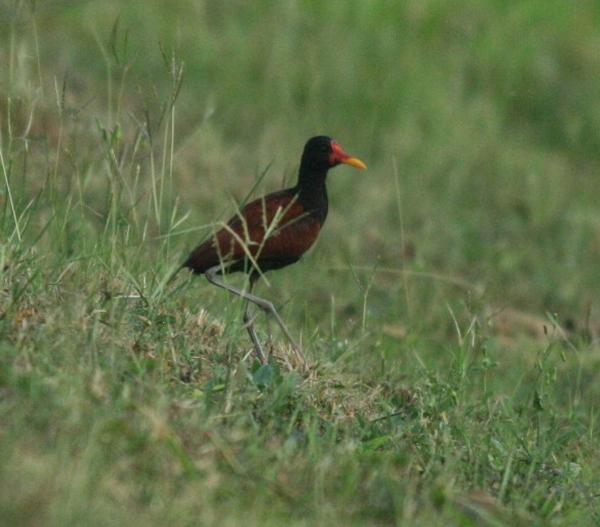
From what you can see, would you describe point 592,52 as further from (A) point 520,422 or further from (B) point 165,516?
(B) point 165,516

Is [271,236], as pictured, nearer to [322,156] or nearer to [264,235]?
[264,235]

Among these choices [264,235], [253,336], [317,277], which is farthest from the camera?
[317,277]

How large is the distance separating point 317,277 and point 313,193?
5.84 feet

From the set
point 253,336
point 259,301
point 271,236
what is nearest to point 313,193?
point 271,236

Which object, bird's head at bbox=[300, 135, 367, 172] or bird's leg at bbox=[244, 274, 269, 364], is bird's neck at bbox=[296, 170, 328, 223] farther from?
bird's leg at bbox=[244, 274, 269, 364]

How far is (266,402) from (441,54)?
7.76 meters

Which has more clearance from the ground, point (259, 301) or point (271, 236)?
point (271, 236)

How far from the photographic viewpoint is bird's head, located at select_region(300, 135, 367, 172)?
5754 mm

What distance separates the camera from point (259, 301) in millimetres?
5164

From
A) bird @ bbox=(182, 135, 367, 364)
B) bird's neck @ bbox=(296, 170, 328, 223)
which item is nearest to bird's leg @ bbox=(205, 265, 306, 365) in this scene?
bird @ bbox=(182, 135, 367, 364)

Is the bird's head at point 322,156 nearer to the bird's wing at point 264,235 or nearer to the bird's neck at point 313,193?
the bird's neck at point 313,193

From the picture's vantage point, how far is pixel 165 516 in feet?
10.9

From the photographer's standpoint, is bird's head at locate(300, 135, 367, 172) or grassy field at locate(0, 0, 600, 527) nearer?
grassy field at locate(0, 0, 600, 527)

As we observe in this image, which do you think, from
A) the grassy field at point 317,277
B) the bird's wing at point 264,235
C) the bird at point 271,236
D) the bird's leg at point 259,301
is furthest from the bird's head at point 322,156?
the bird's leg at point 259,301
